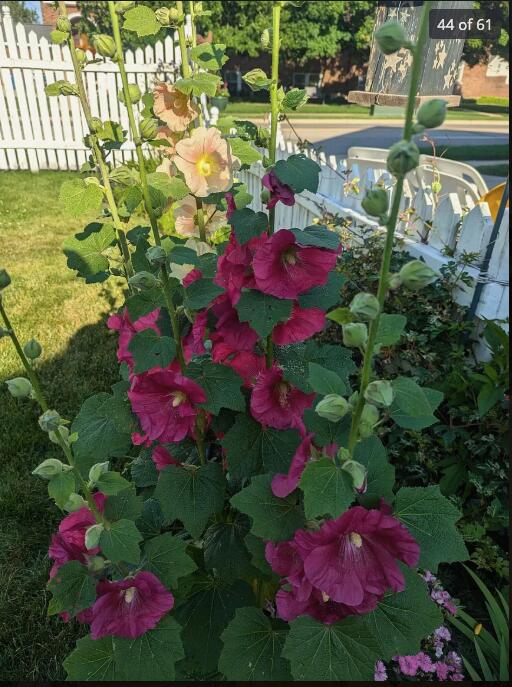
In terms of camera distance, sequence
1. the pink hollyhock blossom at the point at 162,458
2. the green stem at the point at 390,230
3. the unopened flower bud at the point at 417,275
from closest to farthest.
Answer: the green stem at the point at 390,230
the unopened flower bud at the point at 417,275
the pink hollyhock blossom at the point at 162,458

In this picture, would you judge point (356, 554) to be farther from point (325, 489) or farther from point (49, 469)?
point (49, 469)

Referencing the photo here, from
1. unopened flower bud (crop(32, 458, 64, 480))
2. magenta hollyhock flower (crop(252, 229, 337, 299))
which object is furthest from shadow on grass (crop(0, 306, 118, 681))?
magenta hollyhock flower (crop(252, 229, 337, 299))

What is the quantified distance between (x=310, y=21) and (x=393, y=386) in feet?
113

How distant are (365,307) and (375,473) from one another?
419 millimetres

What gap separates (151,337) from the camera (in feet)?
3.51

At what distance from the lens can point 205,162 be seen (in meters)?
1.20

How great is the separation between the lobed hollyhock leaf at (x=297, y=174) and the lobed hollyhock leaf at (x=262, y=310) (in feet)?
0.68

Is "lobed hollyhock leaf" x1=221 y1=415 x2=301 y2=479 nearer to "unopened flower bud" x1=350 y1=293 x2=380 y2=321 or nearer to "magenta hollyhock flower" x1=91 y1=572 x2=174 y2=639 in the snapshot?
"magenta hollyhock flower" x1=91 y1=572 x2=174 y2=639

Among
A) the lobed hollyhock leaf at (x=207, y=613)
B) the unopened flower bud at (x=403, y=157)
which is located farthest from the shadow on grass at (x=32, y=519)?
the unopened flower bud at (x=403, y=157)

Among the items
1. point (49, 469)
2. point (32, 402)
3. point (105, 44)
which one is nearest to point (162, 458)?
point (49, 469)

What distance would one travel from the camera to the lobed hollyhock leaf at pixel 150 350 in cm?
102

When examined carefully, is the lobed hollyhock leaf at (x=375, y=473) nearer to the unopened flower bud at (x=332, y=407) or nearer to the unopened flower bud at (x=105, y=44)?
the unopened flower bud at (x=332, y=407)

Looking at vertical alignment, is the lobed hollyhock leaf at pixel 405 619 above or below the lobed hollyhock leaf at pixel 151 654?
above

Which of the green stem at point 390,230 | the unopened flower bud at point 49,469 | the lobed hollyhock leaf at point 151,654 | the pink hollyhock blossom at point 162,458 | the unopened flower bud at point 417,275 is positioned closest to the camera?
the green stem at point 390,230
